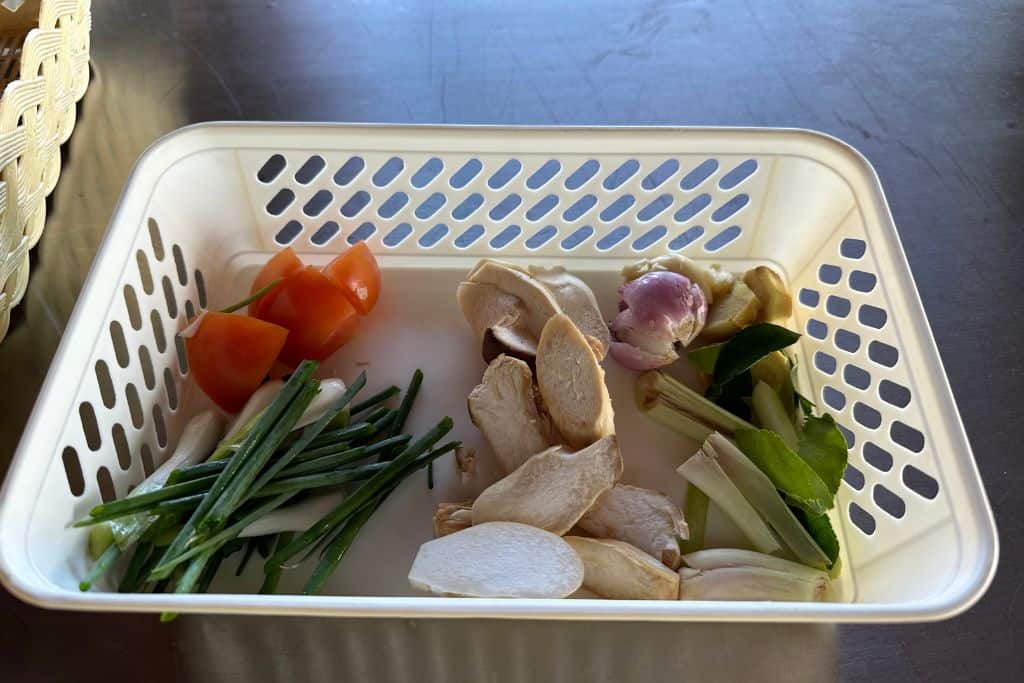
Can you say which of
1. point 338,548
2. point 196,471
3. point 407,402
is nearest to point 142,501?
point 196,471

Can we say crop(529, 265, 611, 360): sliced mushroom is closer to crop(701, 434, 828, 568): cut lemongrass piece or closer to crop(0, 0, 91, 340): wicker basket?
crop(701, 434, 828, 568): cut lemongrass piece

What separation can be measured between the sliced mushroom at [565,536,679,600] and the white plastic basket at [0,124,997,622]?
0.12m

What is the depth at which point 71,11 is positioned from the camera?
116 centimetres

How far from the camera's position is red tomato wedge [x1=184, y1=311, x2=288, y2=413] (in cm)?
92

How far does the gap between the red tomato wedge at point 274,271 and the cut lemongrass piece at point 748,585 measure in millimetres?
537

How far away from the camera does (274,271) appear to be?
1.00 metres

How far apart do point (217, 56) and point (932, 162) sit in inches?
42.1

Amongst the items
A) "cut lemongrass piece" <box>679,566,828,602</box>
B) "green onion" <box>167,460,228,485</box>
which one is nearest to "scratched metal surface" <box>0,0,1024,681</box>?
"cut lemongrass piece" <box>679,566,828,602</box>

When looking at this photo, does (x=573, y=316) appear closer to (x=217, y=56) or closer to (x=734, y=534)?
(x=734, y=534)

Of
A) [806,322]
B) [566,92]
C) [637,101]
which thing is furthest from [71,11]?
[806,322]

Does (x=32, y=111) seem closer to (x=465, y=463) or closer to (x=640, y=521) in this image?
(x=465, y=463)

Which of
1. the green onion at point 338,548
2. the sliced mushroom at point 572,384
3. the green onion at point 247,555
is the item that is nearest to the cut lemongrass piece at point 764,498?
the sliced mushroom at point 572,384

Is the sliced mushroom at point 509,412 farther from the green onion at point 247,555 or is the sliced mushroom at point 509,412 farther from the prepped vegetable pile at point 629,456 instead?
the green onion at point 247,555

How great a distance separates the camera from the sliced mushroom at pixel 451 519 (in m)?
0.82
